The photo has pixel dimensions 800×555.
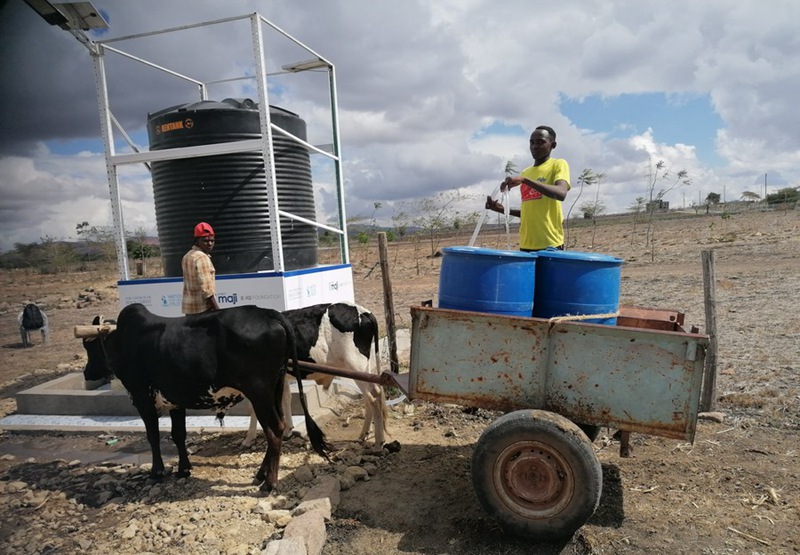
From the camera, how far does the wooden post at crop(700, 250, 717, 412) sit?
4.93 m

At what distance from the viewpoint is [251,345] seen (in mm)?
4117

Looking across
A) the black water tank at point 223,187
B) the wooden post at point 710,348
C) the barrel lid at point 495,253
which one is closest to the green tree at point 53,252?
the black water tank at point 223,187

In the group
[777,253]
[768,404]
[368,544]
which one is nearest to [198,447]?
[368,544]

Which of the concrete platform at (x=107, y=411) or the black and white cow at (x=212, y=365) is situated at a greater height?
the black and white cow at (x=212, y=365)

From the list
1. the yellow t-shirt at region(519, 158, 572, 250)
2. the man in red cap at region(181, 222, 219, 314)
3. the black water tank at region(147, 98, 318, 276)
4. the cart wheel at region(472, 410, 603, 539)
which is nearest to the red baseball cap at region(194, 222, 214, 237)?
the man in red cap at region(181, 222, 219, 314)

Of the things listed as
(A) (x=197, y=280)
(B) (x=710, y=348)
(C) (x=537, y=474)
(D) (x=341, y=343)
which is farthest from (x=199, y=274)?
(B) (x=710, y=348)

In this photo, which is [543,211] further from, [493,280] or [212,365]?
[212,365]

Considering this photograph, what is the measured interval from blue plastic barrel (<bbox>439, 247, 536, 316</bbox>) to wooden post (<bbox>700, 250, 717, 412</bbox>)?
251 cm

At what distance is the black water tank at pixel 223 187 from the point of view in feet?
19.9

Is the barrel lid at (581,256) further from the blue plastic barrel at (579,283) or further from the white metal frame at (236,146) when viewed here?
the white metal frame at (236,146)

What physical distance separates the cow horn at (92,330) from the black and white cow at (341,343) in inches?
60.1

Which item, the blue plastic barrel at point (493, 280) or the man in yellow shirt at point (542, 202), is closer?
the blue plastic barrel at point (493, 280)

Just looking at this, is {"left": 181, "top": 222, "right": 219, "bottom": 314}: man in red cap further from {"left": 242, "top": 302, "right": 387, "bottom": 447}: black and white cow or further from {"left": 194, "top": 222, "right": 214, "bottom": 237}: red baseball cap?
{"left": 242, "top": 302, "right": 387, "bottom": 447}: black and white cow

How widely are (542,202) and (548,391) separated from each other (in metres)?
1.55
